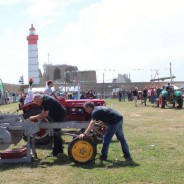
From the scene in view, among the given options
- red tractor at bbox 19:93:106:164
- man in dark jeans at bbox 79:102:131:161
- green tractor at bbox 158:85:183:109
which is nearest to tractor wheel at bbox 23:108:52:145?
red tractor at bbox 19:93:106:164

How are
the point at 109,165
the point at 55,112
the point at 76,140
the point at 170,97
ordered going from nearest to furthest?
the point at 109,165 < the point at 76,140 < the point at 55,112 < the point at 170,97

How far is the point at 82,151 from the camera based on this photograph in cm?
886

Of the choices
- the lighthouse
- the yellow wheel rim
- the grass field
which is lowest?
the grass field

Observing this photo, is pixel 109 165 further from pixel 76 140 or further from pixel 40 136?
pixel 40 136

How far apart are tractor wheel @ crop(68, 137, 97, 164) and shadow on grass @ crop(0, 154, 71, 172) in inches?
14.4

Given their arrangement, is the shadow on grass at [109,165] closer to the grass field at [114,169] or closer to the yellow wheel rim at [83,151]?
the grass field at [114,169]

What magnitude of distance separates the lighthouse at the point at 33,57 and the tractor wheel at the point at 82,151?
183 feet

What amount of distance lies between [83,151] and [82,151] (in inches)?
0.8

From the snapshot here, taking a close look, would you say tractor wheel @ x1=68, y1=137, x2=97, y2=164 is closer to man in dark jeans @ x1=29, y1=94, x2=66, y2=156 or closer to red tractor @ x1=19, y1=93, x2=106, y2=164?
red tractor @ x1=19, y1=93, x2=106, y2=164

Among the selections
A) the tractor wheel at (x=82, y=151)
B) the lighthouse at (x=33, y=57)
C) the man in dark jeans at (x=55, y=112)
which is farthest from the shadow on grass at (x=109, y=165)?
the lighthouse at (x=33, y=57)

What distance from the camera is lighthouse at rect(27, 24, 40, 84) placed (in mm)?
65000

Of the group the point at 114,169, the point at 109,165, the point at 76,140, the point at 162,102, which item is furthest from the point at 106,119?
the point at 162,102

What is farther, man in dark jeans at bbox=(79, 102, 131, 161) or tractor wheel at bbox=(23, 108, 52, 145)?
tractor wheel at bbox=(23, 108, 52, 145)

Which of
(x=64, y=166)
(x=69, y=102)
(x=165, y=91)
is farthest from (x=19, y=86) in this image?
(x=64, y=166)
